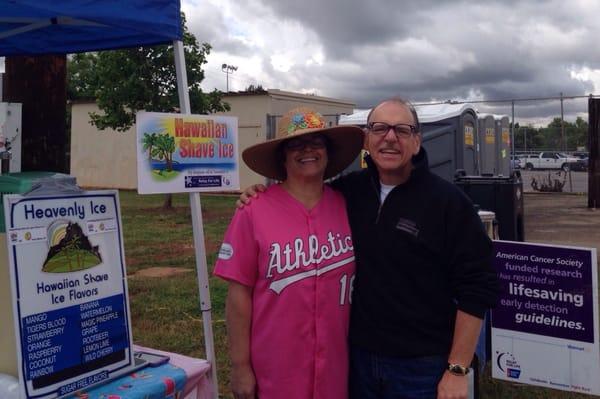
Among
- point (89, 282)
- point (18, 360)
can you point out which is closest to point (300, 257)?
point (89, 282)

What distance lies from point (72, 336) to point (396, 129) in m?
1.41

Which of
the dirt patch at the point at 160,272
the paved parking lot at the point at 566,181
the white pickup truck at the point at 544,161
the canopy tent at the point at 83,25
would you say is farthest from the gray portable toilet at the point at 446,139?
the white pickup truck at the point at 544,161

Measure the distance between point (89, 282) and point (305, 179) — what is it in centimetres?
92

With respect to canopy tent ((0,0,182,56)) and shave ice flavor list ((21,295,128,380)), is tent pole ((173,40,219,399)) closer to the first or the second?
canopy tent ((0,0,182,56))

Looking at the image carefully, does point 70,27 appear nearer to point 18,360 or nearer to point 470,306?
point 18,360

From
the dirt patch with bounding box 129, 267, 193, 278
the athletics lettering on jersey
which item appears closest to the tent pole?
the athletics lettering on jersey

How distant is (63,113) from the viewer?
11.4ft

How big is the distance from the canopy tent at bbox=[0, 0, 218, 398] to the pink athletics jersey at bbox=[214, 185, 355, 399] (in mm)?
738

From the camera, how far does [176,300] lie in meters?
6.33

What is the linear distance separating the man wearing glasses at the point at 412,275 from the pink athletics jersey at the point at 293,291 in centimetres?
9

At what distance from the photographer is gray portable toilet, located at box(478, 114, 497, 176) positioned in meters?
10.7

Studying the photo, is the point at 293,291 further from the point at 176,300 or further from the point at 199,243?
the point at 176,300

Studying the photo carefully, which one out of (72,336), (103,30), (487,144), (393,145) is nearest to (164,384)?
(72,336)

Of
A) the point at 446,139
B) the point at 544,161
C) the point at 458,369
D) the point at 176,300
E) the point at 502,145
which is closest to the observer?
the point at 458,369
